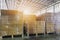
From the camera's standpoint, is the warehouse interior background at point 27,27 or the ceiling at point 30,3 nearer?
the warehouse interior background at point 27,27

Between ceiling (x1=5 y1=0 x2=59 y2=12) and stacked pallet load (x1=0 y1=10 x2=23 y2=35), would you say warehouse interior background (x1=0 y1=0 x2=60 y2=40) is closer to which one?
stacked pallet load (x1=0 y1=10 x2=23 y2=35)

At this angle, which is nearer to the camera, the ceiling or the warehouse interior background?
the warehouse interior background

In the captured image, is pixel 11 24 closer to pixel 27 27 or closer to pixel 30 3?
pixel 27 27

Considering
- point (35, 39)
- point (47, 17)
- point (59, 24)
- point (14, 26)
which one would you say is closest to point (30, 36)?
point (35, 39)

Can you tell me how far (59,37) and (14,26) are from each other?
2.68 m

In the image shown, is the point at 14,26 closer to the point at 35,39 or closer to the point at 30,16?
the point at 35,39

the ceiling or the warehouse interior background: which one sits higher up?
the ceiling

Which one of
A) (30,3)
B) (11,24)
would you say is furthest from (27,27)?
(30,3)

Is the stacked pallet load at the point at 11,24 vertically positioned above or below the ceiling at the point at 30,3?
below

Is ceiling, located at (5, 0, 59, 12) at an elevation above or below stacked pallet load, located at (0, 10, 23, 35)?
above

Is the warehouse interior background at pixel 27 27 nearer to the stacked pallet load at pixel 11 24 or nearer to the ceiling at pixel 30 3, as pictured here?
the stacked pallet load at pixel 11 24

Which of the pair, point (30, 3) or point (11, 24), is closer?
point (11, 24)

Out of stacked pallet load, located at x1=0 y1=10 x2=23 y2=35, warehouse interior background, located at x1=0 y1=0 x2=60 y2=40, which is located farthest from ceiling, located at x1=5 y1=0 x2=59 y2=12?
stacked pallet load, located at x1=0 y1=10 x2=23 y2=35

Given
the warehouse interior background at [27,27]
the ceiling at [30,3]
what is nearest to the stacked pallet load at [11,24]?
the warehouse interior background at [27,27]
